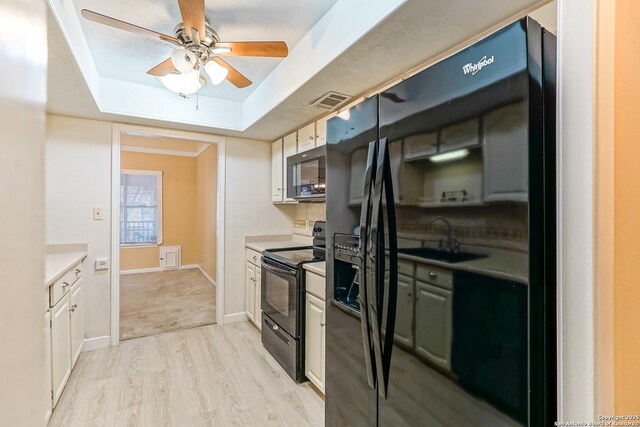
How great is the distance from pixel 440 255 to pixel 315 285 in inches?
48.5

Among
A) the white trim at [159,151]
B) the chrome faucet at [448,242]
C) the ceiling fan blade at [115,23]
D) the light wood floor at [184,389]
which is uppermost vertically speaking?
the white trim at [159,151]

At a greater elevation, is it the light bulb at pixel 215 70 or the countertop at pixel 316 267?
the light bulb at pixel 215 70

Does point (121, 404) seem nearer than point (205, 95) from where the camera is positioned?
Yes

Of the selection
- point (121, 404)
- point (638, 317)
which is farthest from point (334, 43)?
point (121, 404)

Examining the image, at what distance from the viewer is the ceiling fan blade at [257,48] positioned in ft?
5.47

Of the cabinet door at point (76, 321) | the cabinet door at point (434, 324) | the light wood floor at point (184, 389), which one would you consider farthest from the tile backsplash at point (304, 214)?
the cabinet door at point (434, 324)

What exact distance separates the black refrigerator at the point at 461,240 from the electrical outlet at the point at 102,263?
2.63 meters

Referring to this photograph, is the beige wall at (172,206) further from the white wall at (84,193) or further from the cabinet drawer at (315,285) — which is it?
the cabinet drawer at (315,285)

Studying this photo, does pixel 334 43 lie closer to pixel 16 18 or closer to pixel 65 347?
pixel 16 18

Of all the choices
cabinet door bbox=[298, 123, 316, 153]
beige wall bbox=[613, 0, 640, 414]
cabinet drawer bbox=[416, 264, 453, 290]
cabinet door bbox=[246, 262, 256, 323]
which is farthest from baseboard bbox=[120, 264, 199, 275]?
beige wall bbox=[613, 0, 640, 414]

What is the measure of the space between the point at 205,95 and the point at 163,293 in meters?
3.03

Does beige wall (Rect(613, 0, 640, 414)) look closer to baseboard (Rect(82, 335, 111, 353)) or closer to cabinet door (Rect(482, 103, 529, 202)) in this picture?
cabinet door (Rect(482, 103, 529, 202))

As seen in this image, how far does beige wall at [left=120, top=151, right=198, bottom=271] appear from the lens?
566 centimetres

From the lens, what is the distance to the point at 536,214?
0.73m
